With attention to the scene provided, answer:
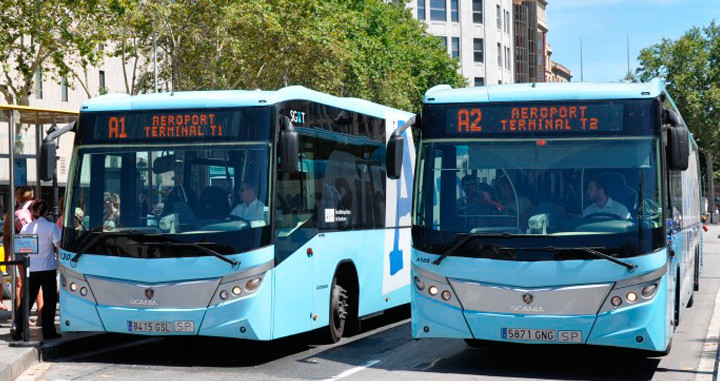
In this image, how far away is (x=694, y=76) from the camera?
8775cm

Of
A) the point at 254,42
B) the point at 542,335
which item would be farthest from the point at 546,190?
the point at 254,42

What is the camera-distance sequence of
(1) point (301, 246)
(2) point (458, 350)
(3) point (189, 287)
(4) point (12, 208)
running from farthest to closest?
(4) point (12, 208) < (2) point (458, 350) < (1) point (301, 246) < (3) point (189, 287)

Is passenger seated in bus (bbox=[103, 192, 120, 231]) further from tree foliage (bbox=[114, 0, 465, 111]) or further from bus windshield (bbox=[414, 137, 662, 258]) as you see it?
tree foliage (bbox=[114, 0, 465, 111])

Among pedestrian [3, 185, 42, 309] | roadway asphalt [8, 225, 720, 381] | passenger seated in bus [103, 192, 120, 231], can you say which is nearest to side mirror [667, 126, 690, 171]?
roadway asphalt [8, 225, 720, 381]

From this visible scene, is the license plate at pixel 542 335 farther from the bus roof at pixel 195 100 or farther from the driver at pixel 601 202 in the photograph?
the bus roof at pixel 195 100

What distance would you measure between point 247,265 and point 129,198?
4.67 feet

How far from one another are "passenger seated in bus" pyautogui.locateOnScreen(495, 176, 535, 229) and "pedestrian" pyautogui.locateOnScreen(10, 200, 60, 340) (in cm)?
524

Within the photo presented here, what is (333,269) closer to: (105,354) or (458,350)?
(458,350)

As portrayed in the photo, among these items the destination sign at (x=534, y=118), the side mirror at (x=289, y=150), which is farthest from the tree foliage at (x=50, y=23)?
the destination sign at (x=534, y=118)

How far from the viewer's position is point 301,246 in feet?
40.4

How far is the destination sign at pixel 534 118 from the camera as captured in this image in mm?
11062

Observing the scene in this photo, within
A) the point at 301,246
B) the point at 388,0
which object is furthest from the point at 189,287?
the point at 388,0

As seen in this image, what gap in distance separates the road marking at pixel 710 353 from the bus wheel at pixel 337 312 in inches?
159

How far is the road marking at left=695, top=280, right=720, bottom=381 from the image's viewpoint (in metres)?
11.4
